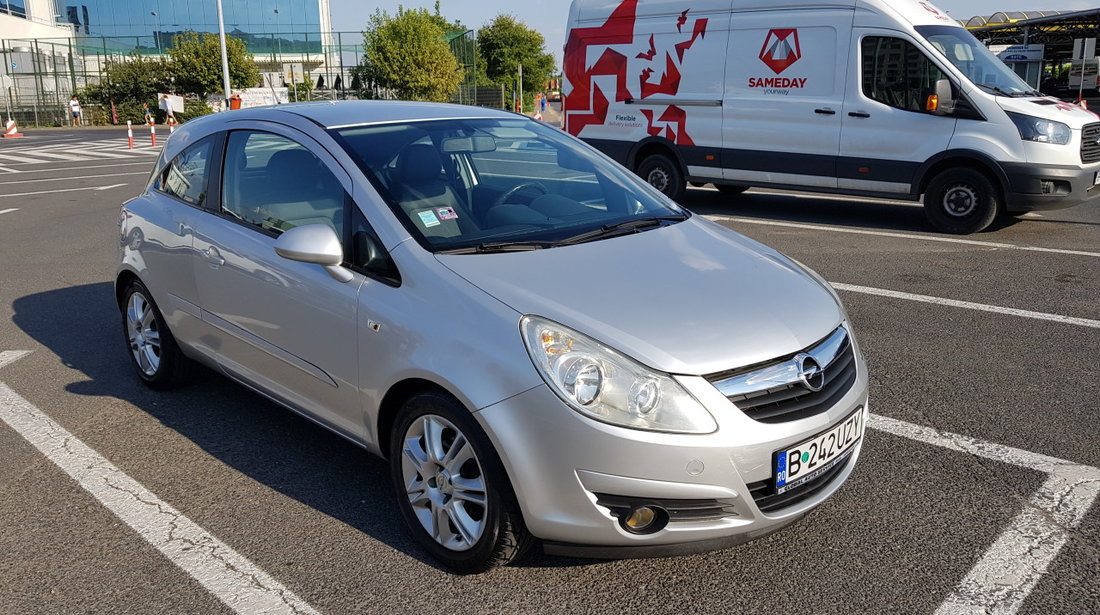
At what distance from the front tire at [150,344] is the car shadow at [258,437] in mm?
105

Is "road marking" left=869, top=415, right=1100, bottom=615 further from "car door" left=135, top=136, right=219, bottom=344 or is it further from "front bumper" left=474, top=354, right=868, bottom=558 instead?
"car door" left=135, top=136, right=219, bottom=344

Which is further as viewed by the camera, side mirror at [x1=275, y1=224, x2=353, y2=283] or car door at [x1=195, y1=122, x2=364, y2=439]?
car door at [x1=195, y1=122, x2=364, y2=439]

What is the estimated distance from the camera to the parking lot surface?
2.96 m

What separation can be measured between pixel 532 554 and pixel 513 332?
854 mm

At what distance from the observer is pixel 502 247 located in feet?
11.1

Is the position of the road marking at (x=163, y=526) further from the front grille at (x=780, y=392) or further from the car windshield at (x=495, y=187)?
the front grille at (x=780, y=392)

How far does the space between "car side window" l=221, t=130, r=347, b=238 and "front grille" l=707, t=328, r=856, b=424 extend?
5.28 ft

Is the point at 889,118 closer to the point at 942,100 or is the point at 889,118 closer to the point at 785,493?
the point at 942,100

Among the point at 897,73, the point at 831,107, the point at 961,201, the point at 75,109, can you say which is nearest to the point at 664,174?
the point at 831,107

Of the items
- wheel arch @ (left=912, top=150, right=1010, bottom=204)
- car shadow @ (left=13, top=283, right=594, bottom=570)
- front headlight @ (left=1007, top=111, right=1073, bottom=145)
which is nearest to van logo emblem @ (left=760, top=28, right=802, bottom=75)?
wheel arch @ (left=912, top=150, right=1010, bottom=204)

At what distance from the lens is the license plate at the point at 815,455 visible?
2.82 meters

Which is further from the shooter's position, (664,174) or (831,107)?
(664,174)

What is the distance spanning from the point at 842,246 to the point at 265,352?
6346 mm

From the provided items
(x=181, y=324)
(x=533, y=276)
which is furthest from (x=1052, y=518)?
(x=181, y=324)
